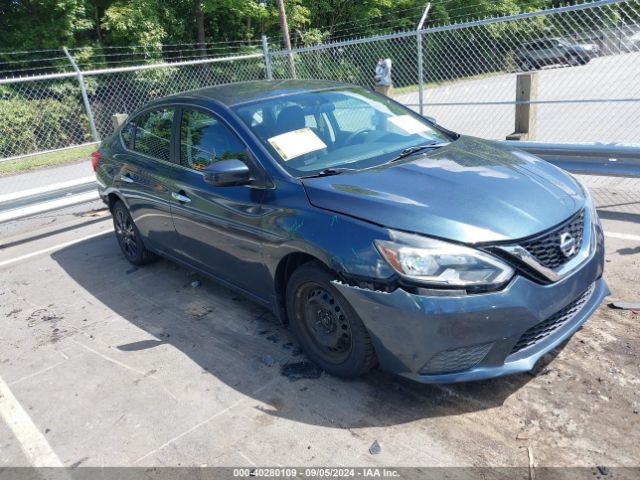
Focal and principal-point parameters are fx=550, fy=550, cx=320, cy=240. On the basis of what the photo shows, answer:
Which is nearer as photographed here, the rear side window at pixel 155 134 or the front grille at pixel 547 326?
the front grille at pixel 547 326

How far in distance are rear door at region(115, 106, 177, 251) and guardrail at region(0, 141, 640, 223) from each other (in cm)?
261

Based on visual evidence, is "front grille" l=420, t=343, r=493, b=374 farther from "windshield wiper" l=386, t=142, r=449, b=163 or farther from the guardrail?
the guardrail

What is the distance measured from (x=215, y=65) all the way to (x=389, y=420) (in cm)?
1467

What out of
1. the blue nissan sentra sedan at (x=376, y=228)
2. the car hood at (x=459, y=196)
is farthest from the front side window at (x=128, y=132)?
the car hood at (x=459, y=196)

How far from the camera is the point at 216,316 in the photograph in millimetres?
4383

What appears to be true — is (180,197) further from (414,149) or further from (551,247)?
(551,247)

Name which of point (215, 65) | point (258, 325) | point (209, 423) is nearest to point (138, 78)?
point (215, 65)

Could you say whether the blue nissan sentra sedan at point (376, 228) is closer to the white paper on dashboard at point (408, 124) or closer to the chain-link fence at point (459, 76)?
the white paper on dashboard at point (408, 124)

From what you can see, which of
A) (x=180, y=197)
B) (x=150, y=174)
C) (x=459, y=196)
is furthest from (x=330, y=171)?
(x=150, y=174)

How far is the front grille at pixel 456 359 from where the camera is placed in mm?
2758

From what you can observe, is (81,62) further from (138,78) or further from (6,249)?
(6,249)

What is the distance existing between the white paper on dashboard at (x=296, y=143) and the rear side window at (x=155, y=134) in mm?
1283

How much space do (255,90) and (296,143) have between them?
38.3 inches

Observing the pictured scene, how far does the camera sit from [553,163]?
6020 mm
